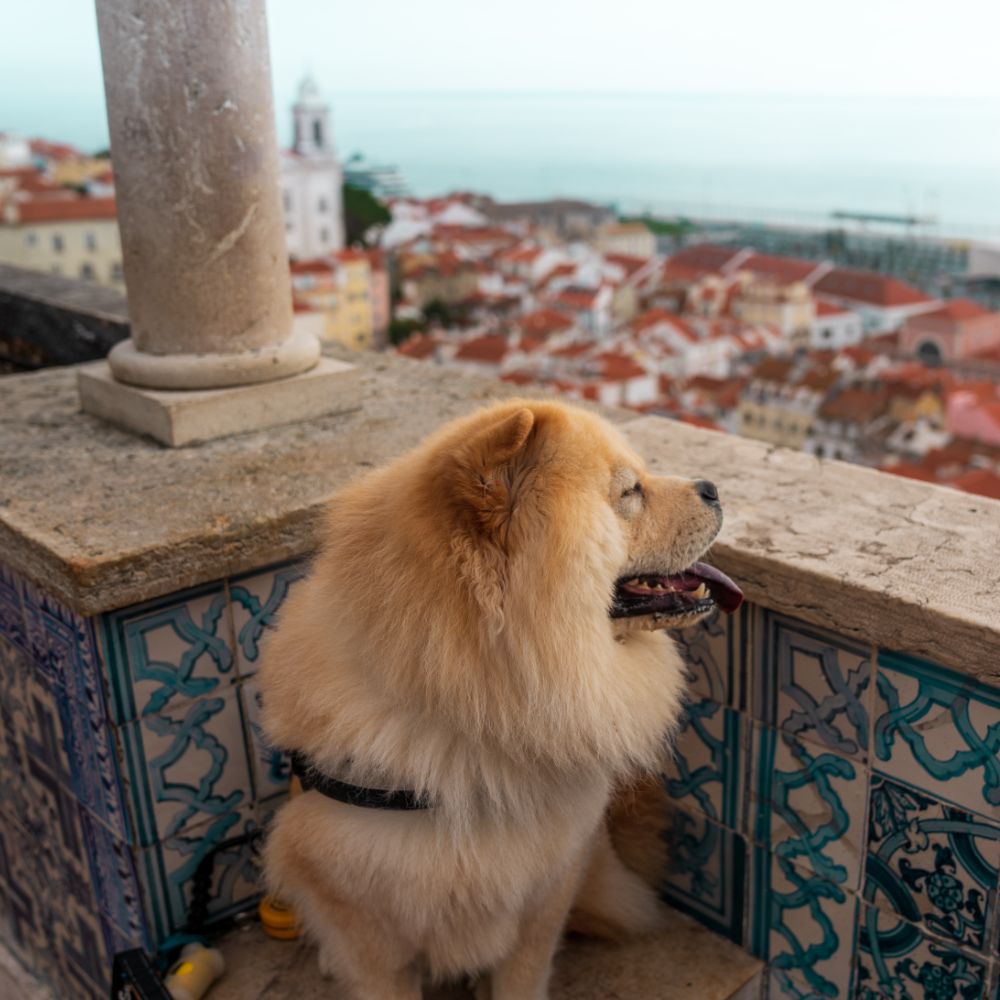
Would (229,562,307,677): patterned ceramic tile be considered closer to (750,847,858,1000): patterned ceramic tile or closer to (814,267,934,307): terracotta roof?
(750,847,858,1000): patterned ceramic tile

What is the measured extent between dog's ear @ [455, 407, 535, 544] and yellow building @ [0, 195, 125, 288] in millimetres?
48246

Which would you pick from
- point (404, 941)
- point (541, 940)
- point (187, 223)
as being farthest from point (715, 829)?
point (187, 223)

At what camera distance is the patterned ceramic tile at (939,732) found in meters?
1.77

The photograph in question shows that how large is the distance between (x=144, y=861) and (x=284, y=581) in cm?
64

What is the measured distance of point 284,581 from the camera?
7.72 feet

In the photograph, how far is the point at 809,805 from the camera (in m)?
2.11

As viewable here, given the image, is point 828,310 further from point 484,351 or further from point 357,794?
point 357,794

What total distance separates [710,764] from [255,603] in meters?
1.03

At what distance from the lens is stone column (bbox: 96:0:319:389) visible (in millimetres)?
2617

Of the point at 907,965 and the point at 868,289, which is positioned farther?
the point at 868,289

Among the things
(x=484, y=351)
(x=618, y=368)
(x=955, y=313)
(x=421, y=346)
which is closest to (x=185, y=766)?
(x=618, y=368)

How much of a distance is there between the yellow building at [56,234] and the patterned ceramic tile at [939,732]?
48295 millimetres

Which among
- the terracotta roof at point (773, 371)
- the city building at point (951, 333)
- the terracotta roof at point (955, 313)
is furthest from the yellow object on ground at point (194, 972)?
the terracotta roof at point (955, 313)

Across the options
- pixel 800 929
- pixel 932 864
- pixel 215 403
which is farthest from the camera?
pixel 215 403
